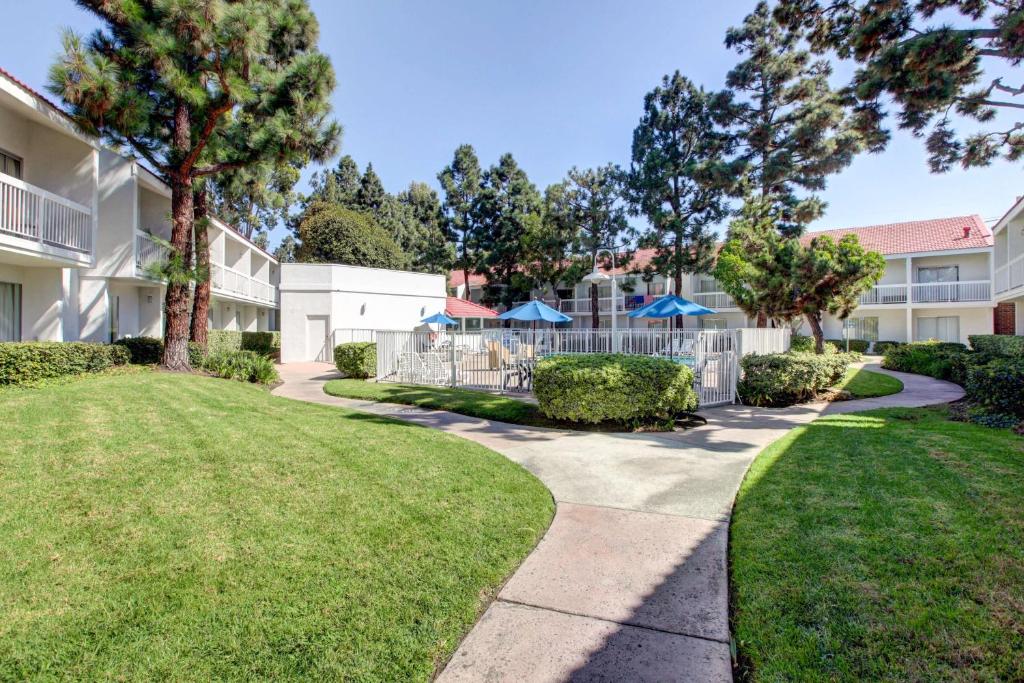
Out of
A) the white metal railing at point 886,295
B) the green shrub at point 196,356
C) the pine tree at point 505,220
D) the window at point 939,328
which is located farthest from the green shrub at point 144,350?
the window at point 939,328

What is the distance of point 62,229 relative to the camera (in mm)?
12172

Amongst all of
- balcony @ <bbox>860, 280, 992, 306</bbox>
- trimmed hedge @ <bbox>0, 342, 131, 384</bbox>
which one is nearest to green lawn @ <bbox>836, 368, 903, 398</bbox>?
balcony @ <bbox>860, 280, 992, 306</bbox>

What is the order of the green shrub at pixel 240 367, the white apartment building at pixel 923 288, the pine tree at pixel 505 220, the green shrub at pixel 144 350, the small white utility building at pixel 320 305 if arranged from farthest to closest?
the pine tree at pixel 505 220 → the white apartment building at pixel 923 288 → the small white utility building at pixel 320 305 → the green shrub at pixel 240 367 → the green shrub at pixel 144 350

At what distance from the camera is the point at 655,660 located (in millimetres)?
2736

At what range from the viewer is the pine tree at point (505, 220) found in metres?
37.2

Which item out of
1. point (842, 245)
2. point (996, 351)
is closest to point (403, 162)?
point (842, 245)

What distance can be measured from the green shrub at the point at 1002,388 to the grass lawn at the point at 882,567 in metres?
3.08

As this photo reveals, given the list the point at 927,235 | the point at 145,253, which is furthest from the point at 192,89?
the point at 927,235

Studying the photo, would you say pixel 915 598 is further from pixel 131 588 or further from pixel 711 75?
pixel 711 75

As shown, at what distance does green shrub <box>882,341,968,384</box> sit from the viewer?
16.3m

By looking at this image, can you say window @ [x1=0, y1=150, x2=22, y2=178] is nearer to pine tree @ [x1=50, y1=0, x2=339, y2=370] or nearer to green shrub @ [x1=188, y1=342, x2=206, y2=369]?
pine tree @ [x1=50, y1=0, x2=339, y2=370]

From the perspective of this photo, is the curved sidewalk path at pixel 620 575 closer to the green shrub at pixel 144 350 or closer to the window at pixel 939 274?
the green shrub at pixel 144 350

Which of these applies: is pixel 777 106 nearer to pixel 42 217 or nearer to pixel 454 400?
pixel 454 400

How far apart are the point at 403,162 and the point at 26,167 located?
2260 cm
